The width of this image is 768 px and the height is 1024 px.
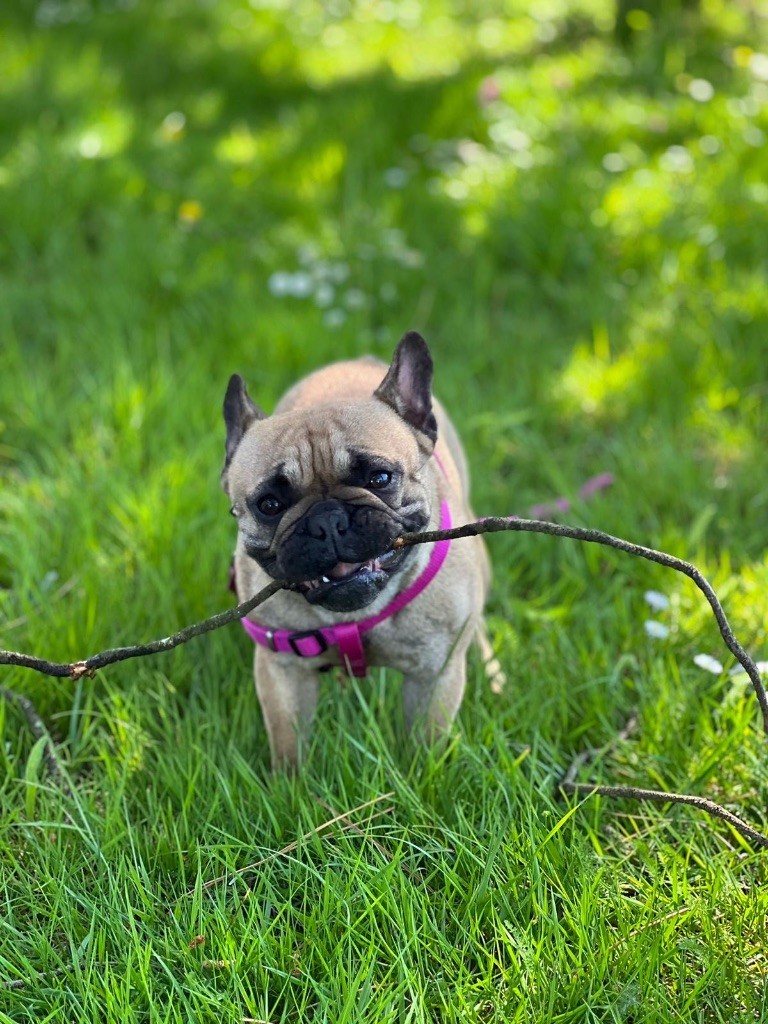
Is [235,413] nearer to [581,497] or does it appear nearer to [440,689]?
[440,689]

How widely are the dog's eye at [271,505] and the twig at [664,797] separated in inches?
42.5

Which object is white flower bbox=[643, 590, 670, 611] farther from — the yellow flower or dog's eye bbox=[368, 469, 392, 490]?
the yellow flower

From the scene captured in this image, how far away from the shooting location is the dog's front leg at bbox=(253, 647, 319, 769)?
Result: 118 inches

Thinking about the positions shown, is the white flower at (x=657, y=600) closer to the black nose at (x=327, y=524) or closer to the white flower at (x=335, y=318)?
the black nose at (x=327, y=524)

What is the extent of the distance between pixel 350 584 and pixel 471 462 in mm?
2020

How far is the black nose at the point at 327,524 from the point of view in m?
2.54

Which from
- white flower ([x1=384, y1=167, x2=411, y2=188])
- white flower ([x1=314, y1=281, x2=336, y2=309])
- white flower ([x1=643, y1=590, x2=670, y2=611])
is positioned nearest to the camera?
white flower ([x1=643, y1=590, x2=670, y2=611])

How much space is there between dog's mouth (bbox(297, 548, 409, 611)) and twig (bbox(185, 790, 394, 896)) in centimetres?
53

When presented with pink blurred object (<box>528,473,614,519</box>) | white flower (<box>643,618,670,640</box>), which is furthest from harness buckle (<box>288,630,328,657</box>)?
pink blurred object (<box>528,473,614,519</box>)

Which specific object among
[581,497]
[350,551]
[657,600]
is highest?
[350,551]

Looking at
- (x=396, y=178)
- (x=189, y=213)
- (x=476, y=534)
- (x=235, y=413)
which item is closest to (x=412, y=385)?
(x=235, y=413)

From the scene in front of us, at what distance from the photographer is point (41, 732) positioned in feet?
10.1

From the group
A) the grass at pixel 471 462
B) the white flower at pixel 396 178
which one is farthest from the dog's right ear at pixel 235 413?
the white flower at pixel 396 178

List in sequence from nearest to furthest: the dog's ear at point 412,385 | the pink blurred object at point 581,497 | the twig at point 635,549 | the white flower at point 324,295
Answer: the twig at point 635,549
the dog's ear at point 412,385
the pink blurred object at point 581,497
the white flower at point 324,295
